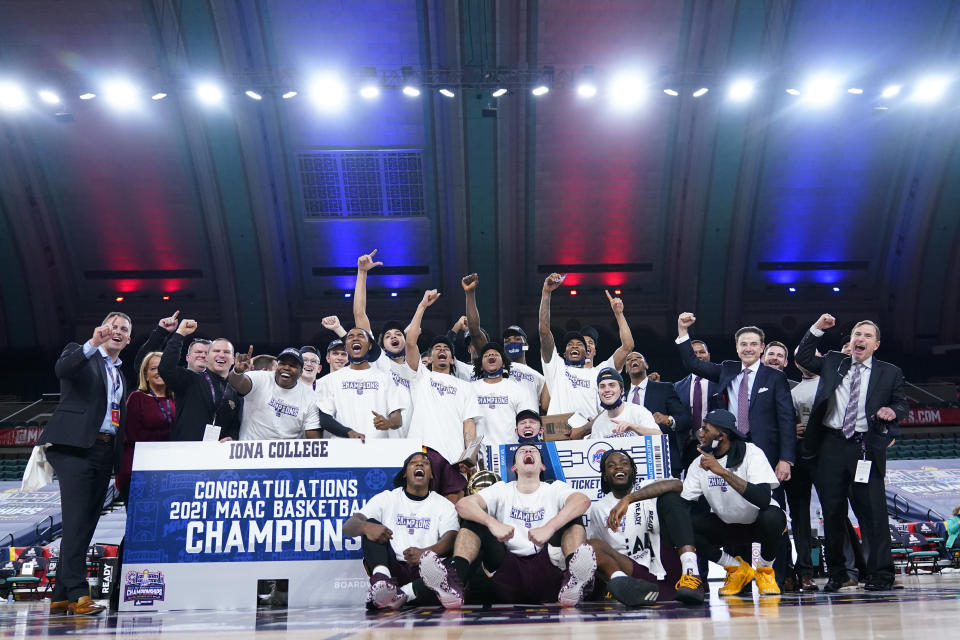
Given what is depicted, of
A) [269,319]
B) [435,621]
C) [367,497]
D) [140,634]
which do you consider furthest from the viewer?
[269,319]

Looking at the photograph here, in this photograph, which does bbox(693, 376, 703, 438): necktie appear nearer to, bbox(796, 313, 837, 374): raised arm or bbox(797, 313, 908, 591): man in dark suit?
bbox(796, 313, 837, 374): raised arm

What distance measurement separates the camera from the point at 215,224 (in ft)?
70.2

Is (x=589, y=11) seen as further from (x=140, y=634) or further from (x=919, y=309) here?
(x=140, y=634)

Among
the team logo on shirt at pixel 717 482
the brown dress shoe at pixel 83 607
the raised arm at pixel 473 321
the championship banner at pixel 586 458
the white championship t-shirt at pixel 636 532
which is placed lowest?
the brown dress shoe at pixel 83 607

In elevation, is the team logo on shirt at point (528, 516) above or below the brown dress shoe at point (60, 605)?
above

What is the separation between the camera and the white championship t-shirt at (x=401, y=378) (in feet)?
26.2

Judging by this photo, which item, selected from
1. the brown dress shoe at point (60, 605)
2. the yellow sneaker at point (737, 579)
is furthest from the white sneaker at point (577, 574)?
the brown dress shoe at point (60, 605)

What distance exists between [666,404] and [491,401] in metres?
1.93

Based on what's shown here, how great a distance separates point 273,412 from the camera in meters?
7.62

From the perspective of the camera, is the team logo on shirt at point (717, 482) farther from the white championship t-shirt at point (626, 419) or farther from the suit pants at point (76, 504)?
the suit pants at point (76, 504)

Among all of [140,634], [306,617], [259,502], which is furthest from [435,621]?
[259,502]

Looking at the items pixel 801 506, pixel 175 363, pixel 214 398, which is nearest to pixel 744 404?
pixel 801 506

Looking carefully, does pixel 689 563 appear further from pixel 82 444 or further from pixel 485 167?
pixel 485 167

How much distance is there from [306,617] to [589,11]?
56.1 feet
